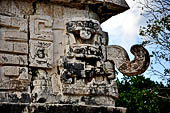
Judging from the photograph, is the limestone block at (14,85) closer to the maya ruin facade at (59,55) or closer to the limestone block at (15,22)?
the maya ruin facade at (59,55)

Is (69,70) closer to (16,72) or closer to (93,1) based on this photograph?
(16,72)

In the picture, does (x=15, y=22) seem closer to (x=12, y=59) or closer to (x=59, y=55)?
(x=12, y=59)

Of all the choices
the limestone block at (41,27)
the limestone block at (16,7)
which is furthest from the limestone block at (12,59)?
the limestone block at (16,7)

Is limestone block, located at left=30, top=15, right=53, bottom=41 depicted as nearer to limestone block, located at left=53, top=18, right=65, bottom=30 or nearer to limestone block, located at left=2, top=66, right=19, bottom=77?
limestone block, located at left=53, top=18, right=65, bottom=30

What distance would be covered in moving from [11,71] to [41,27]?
3.06 feet

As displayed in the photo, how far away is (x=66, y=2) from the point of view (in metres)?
5.78

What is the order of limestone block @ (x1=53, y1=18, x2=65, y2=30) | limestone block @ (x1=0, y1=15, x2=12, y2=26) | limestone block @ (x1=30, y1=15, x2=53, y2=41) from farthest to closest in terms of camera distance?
limestone block @ (x1=53, y1=18, x2=65, y2=30) < limestone block @ (x1=30, y1=15, x2=53, y2=41) < limestone block @ (x1=0, y1=15, x2=12, y2=26)

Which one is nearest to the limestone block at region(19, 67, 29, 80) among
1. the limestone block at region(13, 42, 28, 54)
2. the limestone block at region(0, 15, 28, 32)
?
the limestone block at region(13, 42, 28, 54)

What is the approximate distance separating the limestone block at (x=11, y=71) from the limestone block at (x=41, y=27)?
1.96 feet

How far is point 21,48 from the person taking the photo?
5281 millimetres

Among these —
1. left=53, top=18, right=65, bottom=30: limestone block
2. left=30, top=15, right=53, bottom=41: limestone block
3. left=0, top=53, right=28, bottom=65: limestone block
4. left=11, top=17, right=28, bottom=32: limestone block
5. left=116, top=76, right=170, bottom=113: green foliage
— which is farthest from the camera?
left=116, top=76, right=170, bottom=113: green foliage

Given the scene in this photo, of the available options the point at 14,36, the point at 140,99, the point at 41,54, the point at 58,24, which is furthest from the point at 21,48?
the point at 140,99

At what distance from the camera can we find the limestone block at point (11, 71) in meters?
5.08

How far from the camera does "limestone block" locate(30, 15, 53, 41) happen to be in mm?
5473
